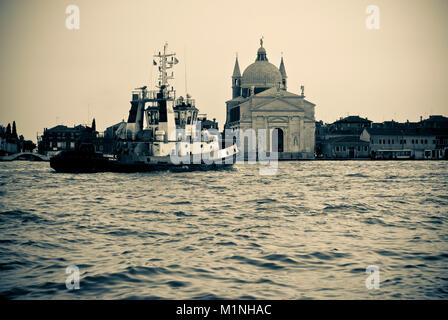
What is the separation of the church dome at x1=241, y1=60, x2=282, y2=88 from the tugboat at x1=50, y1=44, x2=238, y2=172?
6529cm

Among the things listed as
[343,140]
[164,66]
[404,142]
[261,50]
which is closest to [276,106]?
[343,140]

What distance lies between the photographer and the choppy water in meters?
7.86

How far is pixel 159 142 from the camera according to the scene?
4391 centimetres

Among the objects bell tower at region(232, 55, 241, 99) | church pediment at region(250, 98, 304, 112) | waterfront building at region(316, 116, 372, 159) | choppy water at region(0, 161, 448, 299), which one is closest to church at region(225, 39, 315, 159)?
church pediment at region(250, 98, 304, 112)

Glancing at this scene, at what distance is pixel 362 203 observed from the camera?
20.7 m

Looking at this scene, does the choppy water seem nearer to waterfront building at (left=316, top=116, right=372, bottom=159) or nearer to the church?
waterfront building at (left=316, top=116, right=372, bottom=159)

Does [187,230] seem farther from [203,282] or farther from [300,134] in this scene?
[300,134]

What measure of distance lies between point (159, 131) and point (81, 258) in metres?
34.4

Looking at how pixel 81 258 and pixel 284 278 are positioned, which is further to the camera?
pixel 81 258

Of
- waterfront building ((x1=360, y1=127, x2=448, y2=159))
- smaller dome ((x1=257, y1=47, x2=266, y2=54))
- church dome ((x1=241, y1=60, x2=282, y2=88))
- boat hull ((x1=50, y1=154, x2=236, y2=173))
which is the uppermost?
smaller dome ((x1=257, y1=47, x2=266, y2=54))

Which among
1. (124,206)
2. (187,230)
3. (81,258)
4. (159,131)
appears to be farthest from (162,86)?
(81,258)

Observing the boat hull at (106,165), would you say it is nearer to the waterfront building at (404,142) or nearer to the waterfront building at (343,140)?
the waterfront building at (343,140)

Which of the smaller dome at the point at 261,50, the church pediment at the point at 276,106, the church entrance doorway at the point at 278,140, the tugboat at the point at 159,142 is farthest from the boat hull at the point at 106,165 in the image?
the smaller dome at the point at 261,50

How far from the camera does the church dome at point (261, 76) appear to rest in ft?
371
